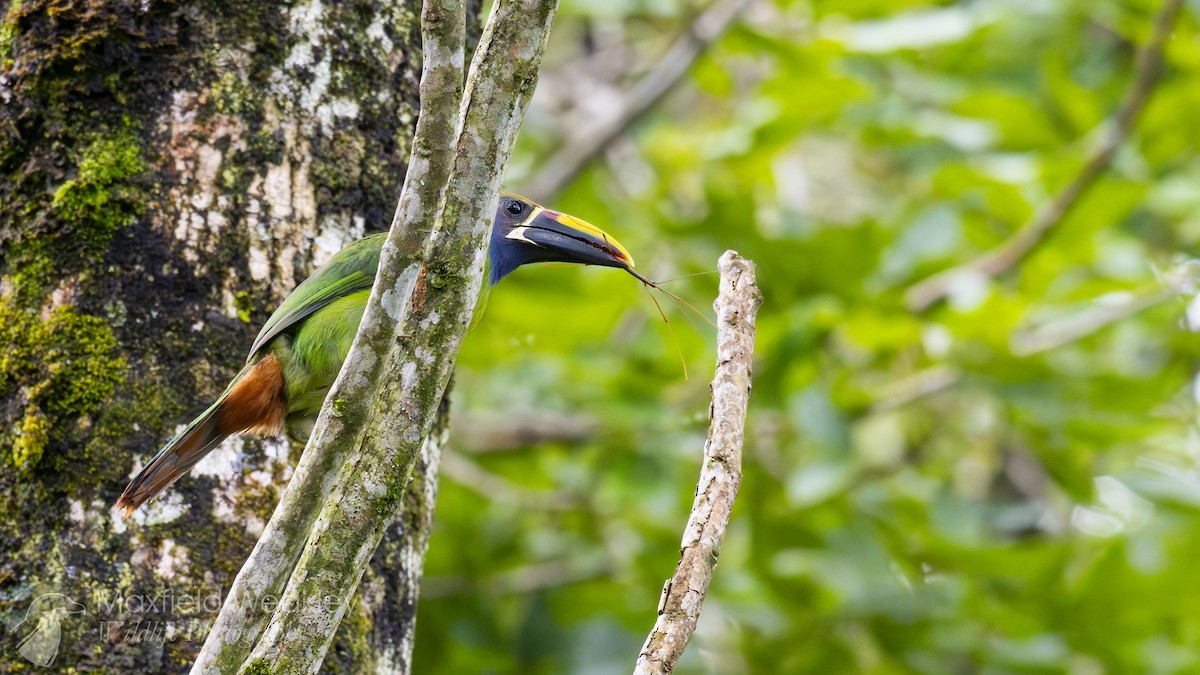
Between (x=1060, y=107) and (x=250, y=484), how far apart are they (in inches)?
159

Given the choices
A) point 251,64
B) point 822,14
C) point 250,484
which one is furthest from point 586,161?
point 250,484

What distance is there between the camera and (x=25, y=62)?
269 cm

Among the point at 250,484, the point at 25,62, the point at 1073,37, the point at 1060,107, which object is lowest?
the point at 250,484

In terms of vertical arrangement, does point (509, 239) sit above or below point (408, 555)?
above

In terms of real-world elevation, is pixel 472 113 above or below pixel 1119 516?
below

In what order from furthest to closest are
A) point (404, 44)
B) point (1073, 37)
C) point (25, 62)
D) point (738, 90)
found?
1. point (738, 90)
2. point (1073, 37)
3. point (404, 44)
4. point (25, 62)

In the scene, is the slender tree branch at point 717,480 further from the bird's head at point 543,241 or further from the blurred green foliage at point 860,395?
the blurred green foliage at point 860,395

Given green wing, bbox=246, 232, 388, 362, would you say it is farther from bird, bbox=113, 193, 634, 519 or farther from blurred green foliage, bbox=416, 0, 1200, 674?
blurred green foliage, bbox=416, 0, 1200, 674

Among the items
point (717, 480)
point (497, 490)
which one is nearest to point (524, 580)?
point (497, 490)

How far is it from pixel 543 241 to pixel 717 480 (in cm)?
139

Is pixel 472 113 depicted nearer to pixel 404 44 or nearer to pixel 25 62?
pixel 404 44

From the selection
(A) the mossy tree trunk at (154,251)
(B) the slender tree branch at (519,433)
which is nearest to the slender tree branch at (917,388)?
(B) the slender tree branch at (519,433)

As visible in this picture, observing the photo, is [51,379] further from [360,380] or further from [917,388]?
[917,388]

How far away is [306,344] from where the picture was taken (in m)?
2.82
